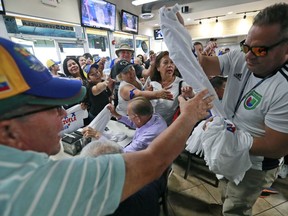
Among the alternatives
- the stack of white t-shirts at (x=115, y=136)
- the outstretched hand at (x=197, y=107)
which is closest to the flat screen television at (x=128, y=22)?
the stack of white t-shirts at (x=115, y=136)

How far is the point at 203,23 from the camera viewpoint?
8.46 metres

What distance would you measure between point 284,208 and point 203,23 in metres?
8.74

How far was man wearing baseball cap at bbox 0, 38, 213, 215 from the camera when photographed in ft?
1.18

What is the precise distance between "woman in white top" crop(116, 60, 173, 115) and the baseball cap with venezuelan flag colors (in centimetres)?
120

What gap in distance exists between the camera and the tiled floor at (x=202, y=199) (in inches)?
68.5

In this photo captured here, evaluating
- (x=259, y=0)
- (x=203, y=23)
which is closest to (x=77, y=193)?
(x=259, y=0)

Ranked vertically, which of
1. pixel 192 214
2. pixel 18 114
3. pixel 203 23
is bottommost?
pixel 192 214

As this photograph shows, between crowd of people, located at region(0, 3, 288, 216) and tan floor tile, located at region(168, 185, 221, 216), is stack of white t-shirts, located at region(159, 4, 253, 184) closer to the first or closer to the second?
crowd of people, located at region(0, 3, 288, 216)

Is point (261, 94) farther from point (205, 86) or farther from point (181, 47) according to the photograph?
point (181, 47)

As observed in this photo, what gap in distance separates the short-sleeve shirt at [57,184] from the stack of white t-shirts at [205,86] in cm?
68

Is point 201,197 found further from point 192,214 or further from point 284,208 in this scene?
point 284,208

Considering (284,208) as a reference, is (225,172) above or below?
above

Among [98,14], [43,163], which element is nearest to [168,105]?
[43,163]

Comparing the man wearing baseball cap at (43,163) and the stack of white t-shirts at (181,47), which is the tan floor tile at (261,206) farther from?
the man wearing baseball cap at (43,163)
